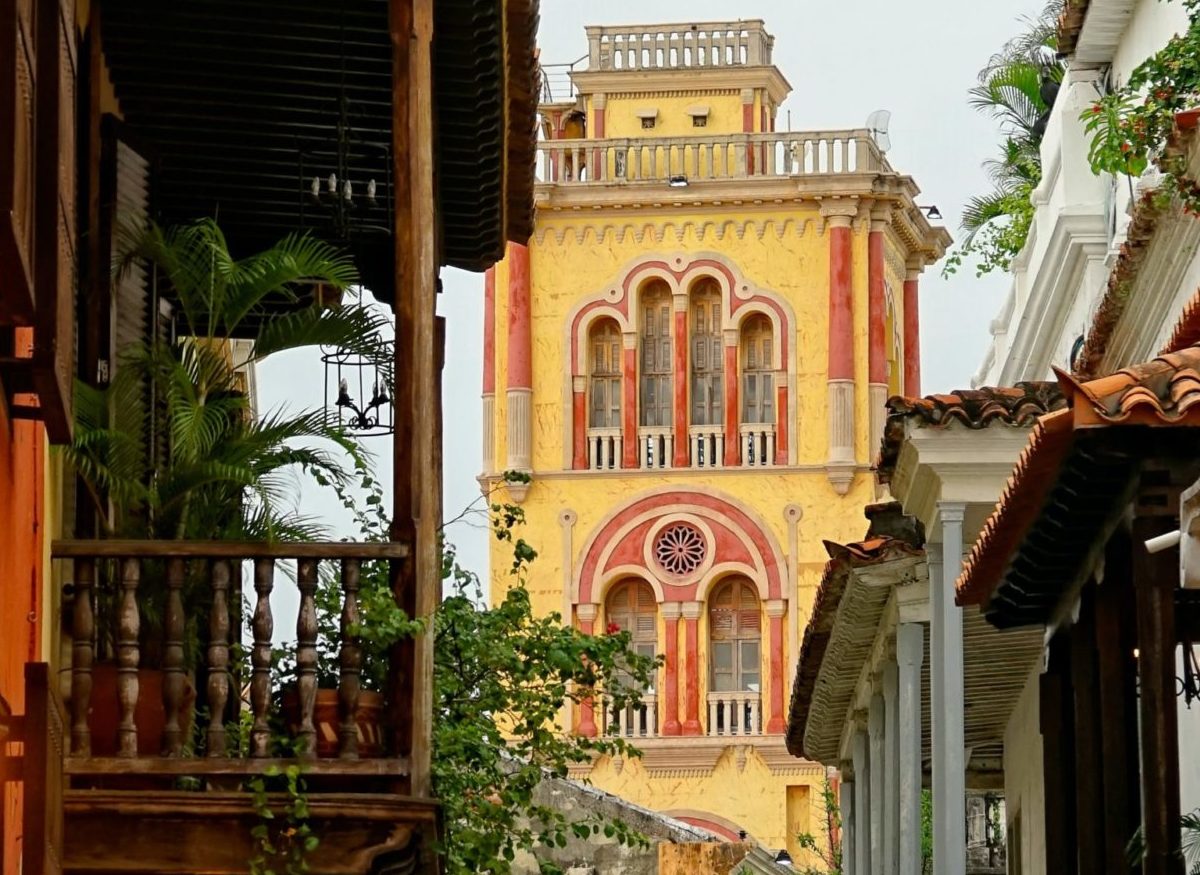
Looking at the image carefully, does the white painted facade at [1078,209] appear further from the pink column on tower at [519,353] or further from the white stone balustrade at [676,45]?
the white stone balustrade at [676,45]

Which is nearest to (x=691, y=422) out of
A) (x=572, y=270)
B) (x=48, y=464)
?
(x=572, y=270)

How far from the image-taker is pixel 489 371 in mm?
68250

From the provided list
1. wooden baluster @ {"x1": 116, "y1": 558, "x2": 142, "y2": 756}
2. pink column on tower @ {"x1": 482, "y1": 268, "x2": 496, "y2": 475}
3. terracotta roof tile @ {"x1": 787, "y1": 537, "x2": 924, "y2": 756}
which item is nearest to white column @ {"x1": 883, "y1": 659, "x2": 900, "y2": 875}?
terracotta roof tile @ {"x1": 787, "y1": 537, "x2": 924, "y2": 756}

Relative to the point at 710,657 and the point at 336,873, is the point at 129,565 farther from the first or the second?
the point at 710,657

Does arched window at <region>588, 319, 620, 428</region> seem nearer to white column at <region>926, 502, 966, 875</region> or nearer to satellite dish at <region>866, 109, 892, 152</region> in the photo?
satellite dish at <region>866, 109, 892, 152</region>

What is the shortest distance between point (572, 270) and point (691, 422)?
3.90 metres

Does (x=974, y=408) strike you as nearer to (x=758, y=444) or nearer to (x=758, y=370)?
(x=758, y=444)

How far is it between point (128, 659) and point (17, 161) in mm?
3139

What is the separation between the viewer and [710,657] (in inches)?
2680

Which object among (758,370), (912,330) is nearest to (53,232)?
(758,370)

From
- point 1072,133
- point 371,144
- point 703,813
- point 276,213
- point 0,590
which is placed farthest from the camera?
point 703,813

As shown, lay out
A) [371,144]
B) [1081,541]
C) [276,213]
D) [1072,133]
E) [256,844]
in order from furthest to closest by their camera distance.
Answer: [1072,133]
[276,213]
[371,144]
[1081,541]
[256,844]

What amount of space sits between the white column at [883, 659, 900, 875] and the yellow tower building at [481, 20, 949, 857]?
45167 mm

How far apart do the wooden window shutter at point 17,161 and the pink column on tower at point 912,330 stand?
6206cm
